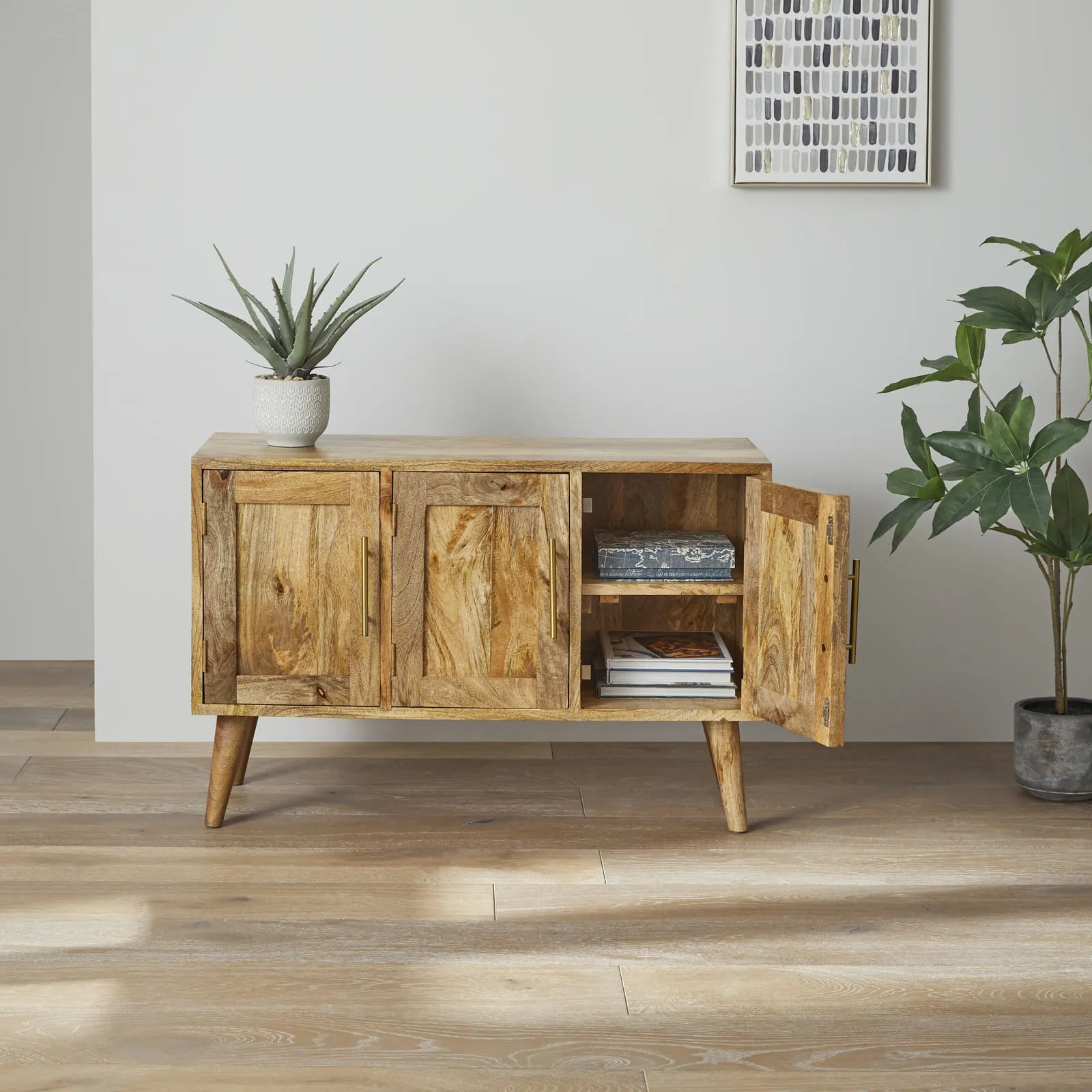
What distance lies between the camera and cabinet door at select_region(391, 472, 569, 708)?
7.75ft

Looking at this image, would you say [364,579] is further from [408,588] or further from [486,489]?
[486,489]

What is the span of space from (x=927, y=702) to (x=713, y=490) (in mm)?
788

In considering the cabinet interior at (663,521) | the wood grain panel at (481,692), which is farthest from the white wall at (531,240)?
the wood grain panel at (481,692)

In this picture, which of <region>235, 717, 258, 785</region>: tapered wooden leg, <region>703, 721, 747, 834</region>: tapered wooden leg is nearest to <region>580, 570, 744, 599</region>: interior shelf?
<region>703, 721, 747, 834</region>: tapered wooden leg

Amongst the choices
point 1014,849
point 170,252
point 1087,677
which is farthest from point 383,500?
point 1087,677

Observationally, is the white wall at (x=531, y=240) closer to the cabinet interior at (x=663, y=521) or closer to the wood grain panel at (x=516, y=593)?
the cabinet interior at (x=663, y=521)

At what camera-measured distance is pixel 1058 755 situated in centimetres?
260

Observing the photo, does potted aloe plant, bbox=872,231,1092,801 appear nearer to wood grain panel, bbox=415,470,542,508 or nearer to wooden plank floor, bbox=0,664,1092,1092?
wooden plank floor, bbox=0,664,1092,1092

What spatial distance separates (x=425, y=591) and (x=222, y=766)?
512mm

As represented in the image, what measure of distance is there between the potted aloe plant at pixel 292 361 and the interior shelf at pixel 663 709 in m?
0.74

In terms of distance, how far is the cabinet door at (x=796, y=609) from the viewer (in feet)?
7.14

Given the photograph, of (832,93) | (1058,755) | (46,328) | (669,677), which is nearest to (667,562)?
(669,677)

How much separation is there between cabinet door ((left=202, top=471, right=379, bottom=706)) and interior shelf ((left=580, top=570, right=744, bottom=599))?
0.41 m

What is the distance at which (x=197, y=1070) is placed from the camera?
1.64 m
